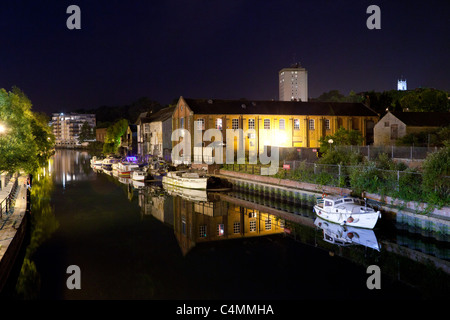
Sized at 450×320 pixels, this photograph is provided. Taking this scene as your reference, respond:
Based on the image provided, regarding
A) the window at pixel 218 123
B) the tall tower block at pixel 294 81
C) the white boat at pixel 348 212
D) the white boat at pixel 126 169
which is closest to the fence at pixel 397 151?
the white boat at pixel 348 212

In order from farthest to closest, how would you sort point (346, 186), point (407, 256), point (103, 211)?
1. point (103, 211)
2. point (346, 186)
3. point (407, 256)

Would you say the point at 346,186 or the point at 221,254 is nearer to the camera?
the point at 221,254

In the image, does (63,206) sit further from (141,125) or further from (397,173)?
(141,125)

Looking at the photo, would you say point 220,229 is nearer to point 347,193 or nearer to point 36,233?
point 347,193

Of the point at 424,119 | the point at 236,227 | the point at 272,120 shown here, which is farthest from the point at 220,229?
the point at 272,120

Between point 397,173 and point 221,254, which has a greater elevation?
point 397,173

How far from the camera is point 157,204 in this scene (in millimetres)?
37031

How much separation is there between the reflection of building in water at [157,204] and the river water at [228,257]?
272mm

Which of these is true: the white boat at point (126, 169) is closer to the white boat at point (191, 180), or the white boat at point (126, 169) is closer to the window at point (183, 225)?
the white boat at point (191, 180)

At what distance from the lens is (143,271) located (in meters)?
18.4

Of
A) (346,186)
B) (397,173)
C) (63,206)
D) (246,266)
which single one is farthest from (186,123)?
(246,266)

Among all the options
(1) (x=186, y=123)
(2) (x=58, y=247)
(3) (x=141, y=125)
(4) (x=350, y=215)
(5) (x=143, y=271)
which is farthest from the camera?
(3) (x=141, y=125)

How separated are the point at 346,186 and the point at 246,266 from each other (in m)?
14.6

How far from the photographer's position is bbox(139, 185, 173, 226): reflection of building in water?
31719 mm
